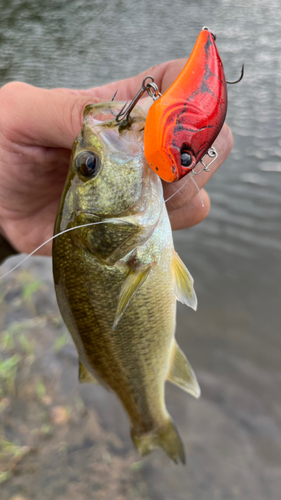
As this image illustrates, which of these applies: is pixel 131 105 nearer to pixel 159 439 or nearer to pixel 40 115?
pixel 40 115

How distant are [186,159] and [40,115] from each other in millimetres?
1151

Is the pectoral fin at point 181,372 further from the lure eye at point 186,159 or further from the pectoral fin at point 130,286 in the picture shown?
the lure eye at point 186,159

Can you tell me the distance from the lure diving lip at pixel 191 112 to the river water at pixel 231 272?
3.05 metres

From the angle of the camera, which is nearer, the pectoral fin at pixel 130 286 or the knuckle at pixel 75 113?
the pectoral fin at pixel 130 286

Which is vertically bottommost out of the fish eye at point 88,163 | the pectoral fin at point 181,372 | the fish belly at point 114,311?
the pectoral fin at point 181,372

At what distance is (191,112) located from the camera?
114 centimetres

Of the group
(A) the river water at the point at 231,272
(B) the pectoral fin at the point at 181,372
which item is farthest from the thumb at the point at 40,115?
(A) the river water at the point at 231,272

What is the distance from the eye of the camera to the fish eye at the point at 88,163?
1.50 metres

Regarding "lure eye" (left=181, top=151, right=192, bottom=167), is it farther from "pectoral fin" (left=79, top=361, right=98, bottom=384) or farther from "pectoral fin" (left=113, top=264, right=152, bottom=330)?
"pectoral fin" (left=79, top=361, right=98, bottom=384)

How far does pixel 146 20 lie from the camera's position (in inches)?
537

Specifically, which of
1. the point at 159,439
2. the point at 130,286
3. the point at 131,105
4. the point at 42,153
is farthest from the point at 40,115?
the point at 159,439

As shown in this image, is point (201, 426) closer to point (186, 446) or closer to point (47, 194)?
point (186, 446)

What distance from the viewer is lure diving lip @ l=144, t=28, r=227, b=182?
3.68 ft

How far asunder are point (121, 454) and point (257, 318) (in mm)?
2319
